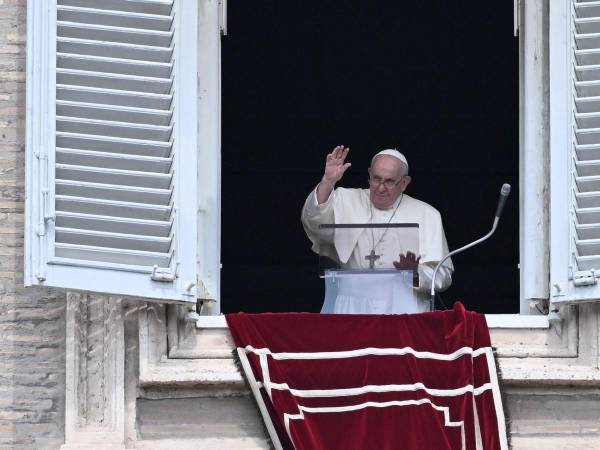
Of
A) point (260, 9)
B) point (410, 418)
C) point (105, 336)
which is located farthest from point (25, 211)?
point (260, 9)

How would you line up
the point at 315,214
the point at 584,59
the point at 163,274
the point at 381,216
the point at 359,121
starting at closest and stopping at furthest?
the point at 163,274 < the point at 584,59 < the point at 315,214 < the point at 381,216 < the point at 359,121

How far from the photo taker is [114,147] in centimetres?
944

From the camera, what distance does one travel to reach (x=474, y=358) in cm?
948

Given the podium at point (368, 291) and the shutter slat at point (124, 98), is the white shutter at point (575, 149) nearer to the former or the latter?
the podium at point (368, 291)

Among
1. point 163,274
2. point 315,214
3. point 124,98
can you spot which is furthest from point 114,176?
point 315,214

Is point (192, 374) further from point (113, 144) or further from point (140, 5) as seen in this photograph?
point (140, 5)

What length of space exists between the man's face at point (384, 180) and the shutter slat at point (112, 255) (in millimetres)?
1609

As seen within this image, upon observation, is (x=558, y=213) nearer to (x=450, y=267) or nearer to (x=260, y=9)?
(x=450, y=267)

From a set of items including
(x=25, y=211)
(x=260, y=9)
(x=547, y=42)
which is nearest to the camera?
(x=25, y=211)

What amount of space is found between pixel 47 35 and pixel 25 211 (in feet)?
2.16

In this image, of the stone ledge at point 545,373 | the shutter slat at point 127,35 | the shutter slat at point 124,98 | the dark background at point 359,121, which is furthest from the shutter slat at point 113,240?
the dark background at point 359,121

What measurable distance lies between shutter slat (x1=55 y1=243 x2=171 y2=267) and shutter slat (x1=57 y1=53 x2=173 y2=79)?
67cm

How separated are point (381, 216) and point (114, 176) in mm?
1679

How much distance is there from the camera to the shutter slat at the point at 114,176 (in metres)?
9.35
